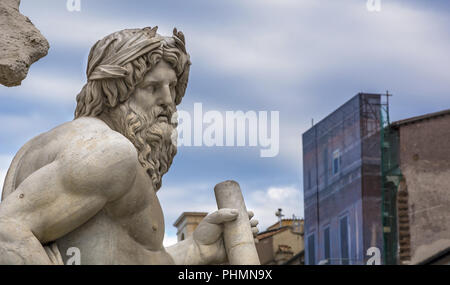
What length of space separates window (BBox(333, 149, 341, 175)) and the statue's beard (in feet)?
108

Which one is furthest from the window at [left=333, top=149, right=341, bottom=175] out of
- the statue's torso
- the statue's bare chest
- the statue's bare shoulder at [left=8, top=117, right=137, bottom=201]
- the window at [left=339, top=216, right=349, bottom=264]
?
the statue's bare shoulder at [left=8, top=117, right=137, bottom=201]

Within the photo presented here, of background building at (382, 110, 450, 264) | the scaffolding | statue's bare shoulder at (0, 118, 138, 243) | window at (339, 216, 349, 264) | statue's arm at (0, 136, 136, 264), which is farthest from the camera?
window at (339, 216, 349, 264)

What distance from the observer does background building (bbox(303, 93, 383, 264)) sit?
37125 millimetres

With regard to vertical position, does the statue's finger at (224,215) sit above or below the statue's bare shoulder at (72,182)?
below

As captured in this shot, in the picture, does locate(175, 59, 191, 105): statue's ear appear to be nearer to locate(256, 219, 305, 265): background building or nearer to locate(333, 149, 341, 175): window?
locate(256, 219, 305, 265): background building

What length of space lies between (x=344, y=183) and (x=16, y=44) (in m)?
33.2

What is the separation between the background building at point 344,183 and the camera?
122 ft

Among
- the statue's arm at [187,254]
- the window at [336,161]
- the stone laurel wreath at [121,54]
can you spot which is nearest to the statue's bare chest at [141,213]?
the statue's arm at [187,254]

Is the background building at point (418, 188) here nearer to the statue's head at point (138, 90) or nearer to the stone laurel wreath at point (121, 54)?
the statue's head at point (138, 90)

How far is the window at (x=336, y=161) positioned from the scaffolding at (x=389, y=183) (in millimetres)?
3114
